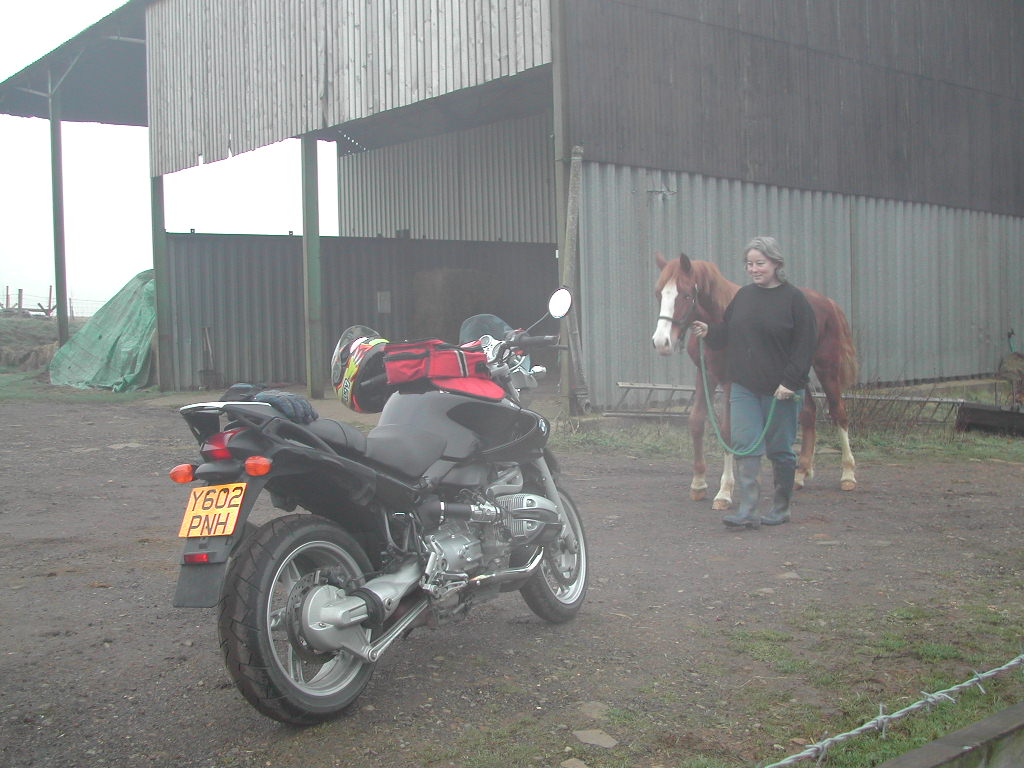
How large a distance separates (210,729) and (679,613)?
2.30 m

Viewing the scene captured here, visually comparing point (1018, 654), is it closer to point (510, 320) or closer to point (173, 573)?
point (173, 573)

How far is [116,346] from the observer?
68.0 ft

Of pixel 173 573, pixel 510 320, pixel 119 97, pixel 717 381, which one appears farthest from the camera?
pixel 119 97

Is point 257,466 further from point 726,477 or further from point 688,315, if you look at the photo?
point 726,477

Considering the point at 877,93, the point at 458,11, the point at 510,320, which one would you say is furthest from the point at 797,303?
the point at 510,320

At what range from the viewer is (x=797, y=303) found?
6.69 meters

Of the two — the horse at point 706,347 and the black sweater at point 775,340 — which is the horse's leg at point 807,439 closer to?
the horse at point 706,347

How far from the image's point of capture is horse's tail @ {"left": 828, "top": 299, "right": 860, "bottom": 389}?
898cm

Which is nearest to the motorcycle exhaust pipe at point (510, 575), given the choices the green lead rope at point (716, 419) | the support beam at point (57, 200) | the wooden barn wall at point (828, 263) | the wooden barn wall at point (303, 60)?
the green lead rope at point (716, 419)

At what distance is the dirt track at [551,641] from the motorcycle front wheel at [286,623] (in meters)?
→ 0.14

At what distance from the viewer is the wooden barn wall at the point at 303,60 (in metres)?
14.0

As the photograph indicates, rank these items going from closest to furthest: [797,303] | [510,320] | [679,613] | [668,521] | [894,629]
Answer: [894,629]
[679,613]
[797,303]
[668,521]
[510,320]

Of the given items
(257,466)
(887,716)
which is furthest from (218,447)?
(887,716)

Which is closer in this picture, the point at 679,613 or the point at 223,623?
the point at 223,623
